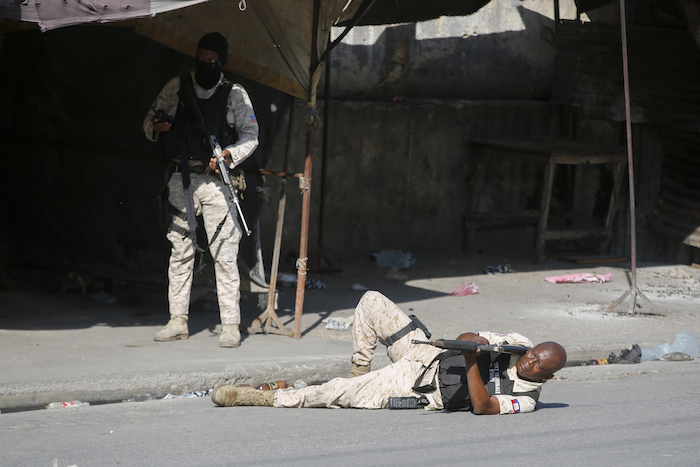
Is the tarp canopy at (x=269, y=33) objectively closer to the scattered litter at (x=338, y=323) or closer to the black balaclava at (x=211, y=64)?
the black balaclava at (x=211, y=64)

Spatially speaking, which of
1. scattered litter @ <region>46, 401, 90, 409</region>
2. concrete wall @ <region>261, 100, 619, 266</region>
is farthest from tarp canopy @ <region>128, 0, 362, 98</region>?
concrete wall @ <region>261, 100, 619, 266</region>

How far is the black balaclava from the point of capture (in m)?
5.21

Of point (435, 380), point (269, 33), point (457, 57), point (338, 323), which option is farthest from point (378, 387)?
point (457, 57)

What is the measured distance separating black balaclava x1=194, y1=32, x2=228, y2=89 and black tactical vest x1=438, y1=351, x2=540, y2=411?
2.68 meters

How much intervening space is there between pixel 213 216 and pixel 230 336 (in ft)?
2.89

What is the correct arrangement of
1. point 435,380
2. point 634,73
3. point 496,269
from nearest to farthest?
point 435,380, point 496,269, point 634,73

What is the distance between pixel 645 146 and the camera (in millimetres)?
10492

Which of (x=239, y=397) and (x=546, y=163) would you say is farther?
(x=546, y=163)

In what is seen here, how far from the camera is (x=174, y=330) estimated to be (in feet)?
17.9

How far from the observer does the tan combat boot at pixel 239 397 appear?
418cm

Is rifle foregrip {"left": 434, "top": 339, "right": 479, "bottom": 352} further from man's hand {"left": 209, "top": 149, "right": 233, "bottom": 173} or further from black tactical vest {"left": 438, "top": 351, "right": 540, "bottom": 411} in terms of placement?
man's hand {"left": 209, "top": 149, "right": 233, "bottom": 173}

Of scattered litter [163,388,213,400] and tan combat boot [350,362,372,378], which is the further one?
scattered litter [163,388,213,400]

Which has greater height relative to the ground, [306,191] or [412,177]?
[412,177]

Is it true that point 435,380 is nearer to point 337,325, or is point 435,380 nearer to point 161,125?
point 337,325
